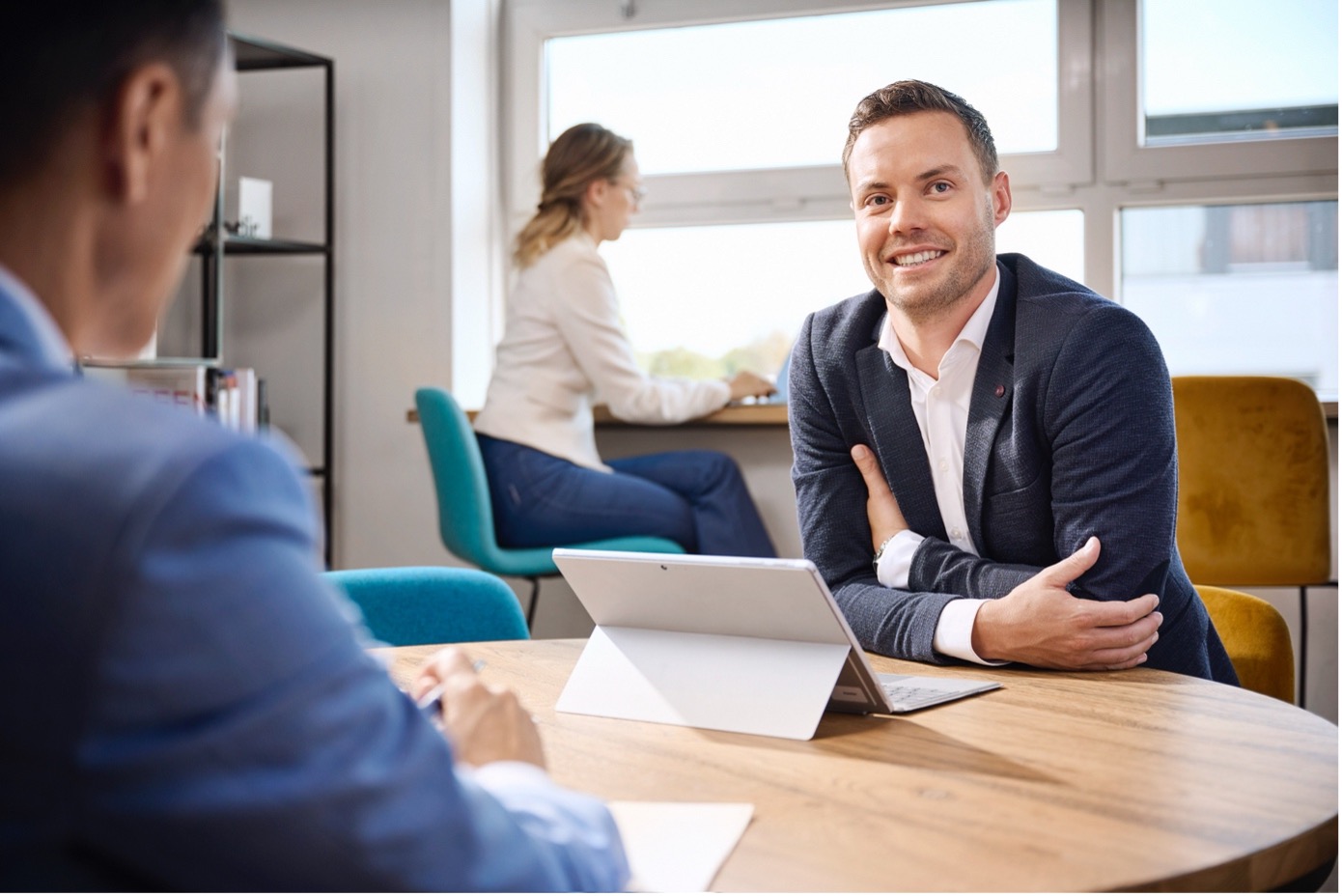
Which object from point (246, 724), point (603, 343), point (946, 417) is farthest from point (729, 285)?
point (246, 724)

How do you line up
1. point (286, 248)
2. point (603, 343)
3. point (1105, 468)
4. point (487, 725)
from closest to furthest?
point (487, 725), point (1105, 468), point (603, 343), point (286, 248)

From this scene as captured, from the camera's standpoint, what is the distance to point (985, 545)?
1.67m

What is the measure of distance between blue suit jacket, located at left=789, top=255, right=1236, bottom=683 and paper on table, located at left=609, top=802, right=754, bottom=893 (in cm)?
61

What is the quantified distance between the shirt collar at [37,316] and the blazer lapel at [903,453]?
1.31m

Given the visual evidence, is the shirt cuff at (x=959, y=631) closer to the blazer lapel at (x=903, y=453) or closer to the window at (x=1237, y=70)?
the blazer lapel at (x=903, y=453)

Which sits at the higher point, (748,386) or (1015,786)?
(748,386)

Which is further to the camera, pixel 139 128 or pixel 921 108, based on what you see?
pixel 921 108

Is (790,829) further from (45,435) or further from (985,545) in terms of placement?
(985,545)

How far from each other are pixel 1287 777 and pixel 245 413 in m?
3.26

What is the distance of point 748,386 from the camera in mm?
3541

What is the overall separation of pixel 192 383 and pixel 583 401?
3.56 ft

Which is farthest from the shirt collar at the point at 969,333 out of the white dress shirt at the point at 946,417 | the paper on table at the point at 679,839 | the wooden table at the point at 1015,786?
the paper on table at the point at 679,839

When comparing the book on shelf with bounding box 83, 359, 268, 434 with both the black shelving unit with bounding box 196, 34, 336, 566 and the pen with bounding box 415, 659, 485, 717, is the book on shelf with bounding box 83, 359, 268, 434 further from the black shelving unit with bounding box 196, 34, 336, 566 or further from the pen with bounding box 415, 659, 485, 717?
the pen with bounding box 415, 659, 485, 717

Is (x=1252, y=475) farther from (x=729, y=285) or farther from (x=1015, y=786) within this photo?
(x=1015, y=786)
